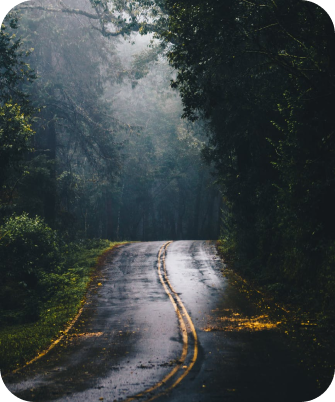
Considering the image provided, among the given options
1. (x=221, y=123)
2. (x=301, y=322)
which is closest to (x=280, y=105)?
(x=221, y=123)

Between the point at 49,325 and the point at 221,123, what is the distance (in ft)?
41.2

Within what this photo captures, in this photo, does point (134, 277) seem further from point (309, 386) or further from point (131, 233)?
point (131, 233)

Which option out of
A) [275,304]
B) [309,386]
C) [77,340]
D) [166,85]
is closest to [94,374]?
[77,340]

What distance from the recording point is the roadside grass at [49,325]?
34.5ft

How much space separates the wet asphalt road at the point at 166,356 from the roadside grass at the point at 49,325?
18.1 inches

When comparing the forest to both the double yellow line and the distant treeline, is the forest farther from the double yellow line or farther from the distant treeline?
the double yellow line

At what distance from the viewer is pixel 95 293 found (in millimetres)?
17828

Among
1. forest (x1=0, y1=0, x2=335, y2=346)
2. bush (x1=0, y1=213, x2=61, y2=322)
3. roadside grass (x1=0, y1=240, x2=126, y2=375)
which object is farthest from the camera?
bush (x1=0, y1=213, x2=61, y2=322)

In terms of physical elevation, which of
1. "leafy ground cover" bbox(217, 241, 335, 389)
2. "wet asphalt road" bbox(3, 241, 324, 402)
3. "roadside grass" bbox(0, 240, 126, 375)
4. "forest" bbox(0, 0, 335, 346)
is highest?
"forest" bbox(0, 0, 335, 346)

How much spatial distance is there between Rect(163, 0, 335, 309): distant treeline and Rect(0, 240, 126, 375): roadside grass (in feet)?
24.5

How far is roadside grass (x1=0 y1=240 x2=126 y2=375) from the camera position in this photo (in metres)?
10.5

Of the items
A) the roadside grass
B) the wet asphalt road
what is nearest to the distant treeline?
the wet asphalt road

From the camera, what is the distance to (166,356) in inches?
399

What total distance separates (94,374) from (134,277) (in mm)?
11735
